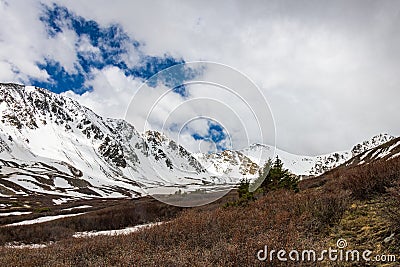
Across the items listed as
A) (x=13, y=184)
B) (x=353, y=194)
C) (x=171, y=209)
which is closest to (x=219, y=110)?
(x=353, y=194)

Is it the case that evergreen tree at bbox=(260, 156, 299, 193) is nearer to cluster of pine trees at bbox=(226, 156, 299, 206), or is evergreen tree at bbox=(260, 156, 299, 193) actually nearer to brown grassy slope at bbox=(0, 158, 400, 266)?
cluster of pine trees at bbox=(226, 156, 299, 206)

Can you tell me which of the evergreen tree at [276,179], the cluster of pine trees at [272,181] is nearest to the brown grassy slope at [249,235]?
the cluster of pine trees at [272,181]

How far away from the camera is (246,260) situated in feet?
17.6

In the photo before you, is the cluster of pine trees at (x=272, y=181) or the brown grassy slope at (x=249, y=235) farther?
the cluster of pine trees at (x=272, y=181)

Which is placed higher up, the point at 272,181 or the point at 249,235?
the point at 272,181

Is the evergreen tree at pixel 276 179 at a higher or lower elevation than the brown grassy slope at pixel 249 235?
higher

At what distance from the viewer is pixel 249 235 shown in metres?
7.23

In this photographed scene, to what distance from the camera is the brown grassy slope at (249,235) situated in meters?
5.84

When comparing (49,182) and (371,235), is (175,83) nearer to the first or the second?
(371,235)

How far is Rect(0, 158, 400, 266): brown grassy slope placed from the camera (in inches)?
230

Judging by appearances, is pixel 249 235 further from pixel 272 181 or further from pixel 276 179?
pixel 272 181

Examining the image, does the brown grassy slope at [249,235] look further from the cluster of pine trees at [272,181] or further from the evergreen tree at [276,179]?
the evergreen tree at [276,179]

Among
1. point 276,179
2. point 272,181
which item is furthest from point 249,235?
point 272,181

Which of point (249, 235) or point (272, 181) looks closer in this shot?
point (249, 235)
